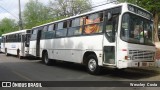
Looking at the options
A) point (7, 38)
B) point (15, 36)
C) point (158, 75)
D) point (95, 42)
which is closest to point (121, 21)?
point (95, 42)

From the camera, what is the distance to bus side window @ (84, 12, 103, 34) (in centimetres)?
1345

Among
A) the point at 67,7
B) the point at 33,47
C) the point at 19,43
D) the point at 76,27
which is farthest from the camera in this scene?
the point at 67,7

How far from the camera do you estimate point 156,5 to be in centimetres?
2331

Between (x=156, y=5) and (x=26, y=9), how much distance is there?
4720 cm

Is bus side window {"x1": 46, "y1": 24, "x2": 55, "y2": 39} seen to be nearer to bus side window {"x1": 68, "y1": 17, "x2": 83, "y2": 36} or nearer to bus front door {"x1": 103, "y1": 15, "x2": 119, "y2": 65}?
bus side window {"x1": 68, "y1": 17, "x2": 83, "y2": 36}

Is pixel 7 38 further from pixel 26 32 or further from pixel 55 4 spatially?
pixel 55 4

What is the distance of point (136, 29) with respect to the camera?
12570 millimetres

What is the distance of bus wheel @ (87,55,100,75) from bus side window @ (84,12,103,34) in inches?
51.3

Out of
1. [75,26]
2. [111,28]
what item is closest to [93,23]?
[111,28]

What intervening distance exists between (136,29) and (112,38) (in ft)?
3.85

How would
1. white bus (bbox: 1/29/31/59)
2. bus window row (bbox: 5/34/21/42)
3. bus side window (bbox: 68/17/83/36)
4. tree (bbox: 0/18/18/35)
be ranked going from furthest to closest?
1. tree (bbox: 0/18/18/35)
2. bus window row (bbox: 5/34/21/42)
3. white bus (bbox: 1/29/31/59)
4. bus side window (bbox: 68/17/83/36)

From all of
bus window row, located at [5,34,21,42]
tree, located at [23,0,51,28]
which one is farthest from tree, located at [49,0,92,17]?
bus window row, located at [5,34,21,42]

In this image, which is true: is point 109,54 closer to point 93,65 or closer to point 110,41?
point 110,41

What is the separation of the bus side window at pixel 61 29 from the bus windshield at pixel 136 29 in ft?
17.4
